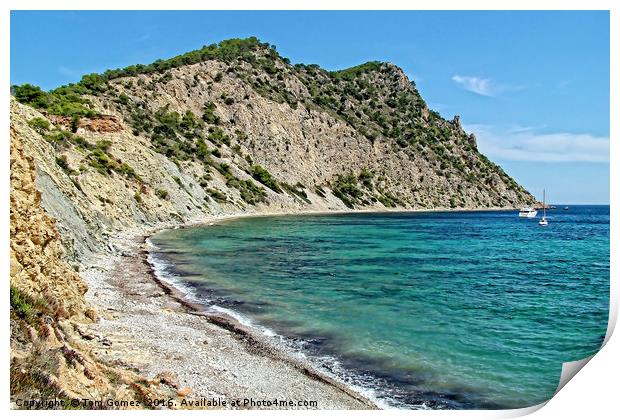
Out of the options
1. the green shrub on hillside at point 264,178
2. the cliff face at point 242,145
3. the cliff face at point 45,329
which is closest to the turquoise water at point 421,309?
the cliff face at point 45,329

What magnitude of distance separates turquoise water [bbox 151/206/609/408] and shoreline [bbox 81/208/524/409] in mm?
673

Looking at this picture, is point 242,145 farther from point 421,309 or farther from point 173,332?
point 173,332

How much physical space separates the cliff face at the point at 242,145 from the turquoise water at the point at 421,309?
22.5 feet

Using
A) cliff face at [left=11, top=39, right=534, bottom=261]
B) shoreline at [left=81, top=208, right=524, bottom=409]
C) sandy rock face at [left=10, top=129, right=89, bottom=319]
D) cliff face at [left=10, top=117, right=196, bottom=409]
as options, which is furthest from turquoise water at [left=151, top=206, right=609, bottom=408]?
cliff face at [left=11, top=39, right=534, bottom=261]

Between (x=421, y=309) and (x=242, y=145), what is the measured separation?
75.4 metres

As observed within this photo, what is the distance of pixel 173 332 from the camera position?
11.7m

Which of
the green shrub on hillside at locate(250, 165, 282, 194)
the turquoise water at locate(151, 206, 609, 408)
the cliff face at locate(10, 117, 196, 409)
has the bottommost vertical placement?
the turquoise water at locate(151, 206, 609, 408)

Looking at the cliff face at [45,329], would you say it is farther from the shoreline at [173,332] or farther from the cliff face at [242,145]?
the cliff face at [242,145]

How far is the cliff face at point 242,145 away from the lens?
39.8 m

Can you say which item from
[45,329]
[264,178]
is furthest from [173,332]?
[264,178]

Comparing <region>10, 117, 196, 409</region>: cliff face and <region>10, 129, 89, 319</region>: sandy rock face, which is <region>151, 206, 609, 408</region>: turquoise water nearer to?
<region>10, 117, 196, 409</region>: cliff face

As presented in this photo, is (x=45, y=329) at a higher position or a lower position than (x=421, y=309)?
higher

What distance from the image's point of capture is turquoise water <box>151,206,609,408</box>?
10.2m
